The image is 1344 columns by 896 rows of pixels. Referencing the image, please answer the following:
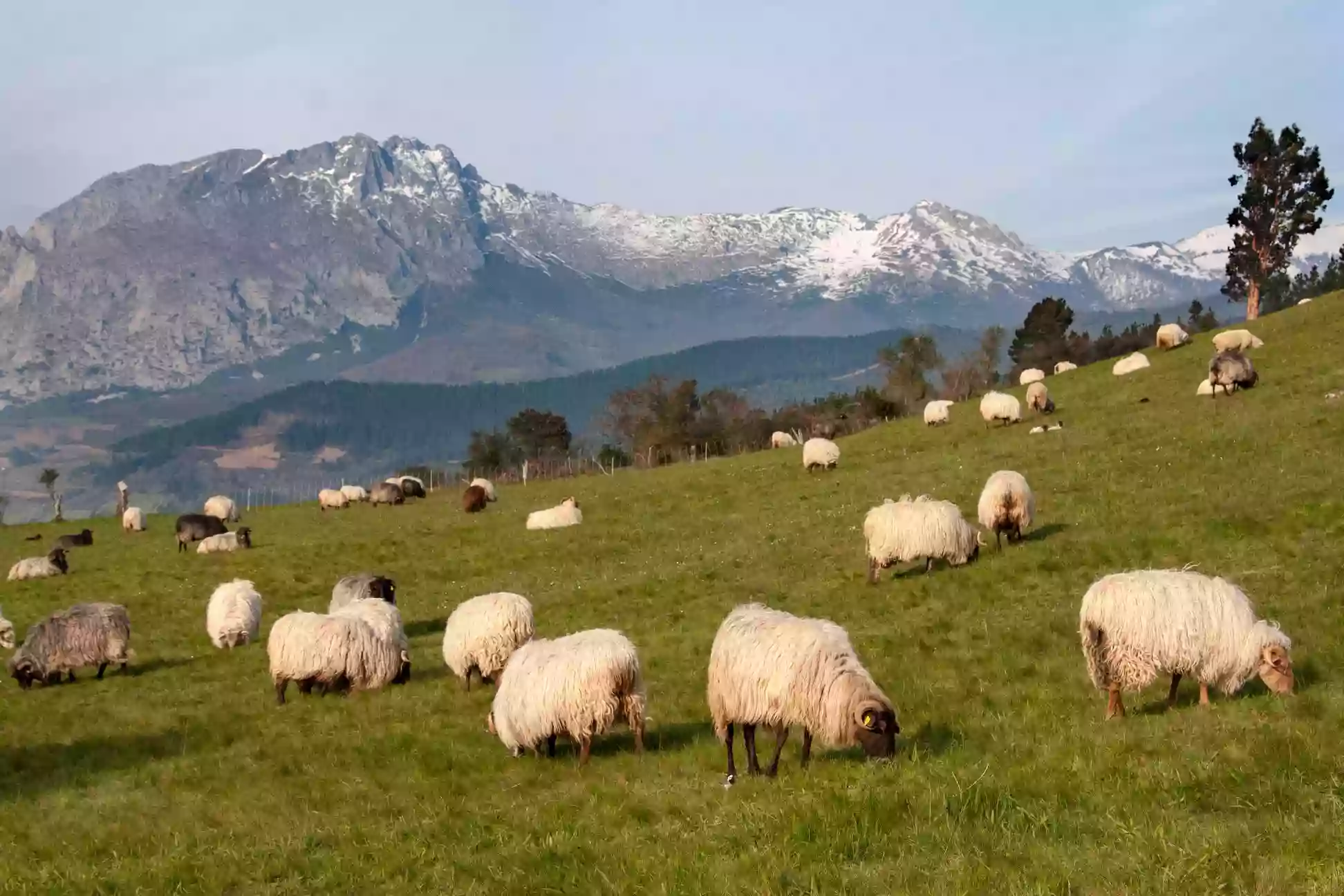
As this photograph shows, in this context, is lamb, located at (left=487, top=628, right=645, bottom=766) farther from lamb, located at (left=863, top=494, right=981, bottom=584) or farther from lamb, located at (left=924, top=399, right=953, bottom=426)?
lamb, located at (left=924, top=399, right=953, bottom=426)

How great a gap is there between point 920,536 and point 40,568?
3333cm

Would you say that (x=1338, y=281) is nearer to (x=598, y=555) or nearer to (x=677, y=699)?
(x=598, y=555)

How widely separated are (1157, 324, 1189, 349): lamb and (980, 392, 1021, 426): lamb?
14409mm

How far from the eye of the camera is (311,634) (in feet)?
66.4

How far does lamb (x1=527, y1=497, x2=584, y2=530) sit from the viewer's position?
42406mm

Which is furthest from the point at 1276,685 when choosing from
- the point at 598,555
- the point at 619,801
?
the point at 598,555

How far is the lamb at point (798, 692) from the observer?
39.1 feet

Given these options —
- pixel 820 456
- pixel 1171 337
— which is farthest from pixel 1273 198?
pixel 820 456

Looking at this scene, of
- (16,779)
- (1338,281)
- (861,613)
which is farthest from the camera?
(1338,281)

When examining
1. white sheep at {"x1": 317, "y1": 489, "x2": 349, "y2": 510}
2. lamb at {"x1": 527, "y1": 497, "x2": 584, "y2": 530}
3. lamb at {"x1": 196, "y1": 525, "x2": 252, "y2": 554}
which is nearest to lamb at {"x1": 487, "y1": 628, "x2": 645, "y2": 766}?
lamb at {"x1": 527, "y1": 497, "x2": 584, "y2": 530}

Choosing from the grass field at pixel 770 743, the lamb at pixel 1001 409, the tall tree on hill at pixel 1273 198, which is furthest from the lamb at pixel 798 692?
the tall tree on hill at pixel 1273 198

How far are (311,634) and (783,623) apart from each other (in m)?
11.0

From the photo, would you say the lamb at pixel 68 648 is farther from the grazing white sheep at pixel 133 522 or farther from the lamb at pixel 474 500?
the grazing white sheep at pixel 133 522

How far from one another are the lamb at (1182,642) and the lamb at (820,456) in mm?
33680
